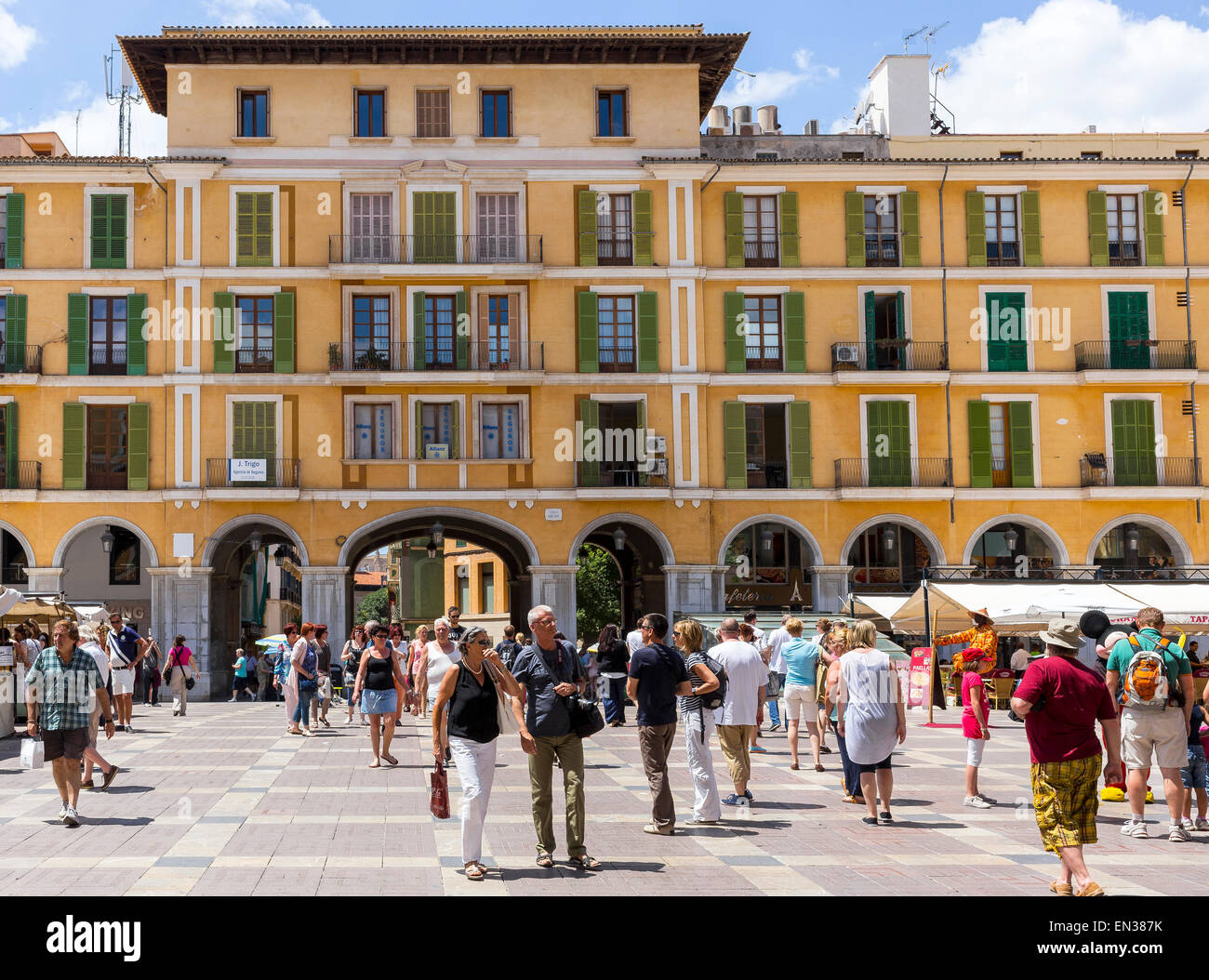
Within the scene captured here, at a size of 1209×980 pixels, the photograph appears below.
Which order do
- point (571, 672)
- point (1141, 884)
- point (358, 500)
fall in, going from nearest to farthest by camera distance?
1. point (1141, 884)
2. point (571, 672)
3. point (358, 500)

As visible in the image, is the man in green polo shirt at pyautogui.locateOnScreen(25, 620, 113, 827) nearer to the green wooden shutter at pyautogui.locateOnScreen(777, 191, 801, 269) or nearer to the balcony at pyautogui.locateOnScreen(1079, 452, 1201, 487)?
the green wooden shutter at pyautogui.locateOnScreen(777, 191, 801, 269)

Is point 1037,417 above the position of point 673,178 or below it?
below

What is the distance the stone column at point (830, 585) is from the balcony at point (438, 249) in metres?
11.4

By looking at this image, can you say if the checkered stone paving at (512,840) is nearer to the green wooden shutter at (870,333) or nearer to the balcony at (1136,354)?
the green wooden shutter at (870,333)

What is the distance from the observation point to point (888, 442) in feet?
122

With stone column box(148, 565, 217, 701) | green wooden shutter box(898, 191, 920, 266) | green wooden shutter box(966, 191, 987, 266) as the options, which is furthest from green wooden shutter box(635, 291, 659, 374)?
stone column box(148, 565, 217, 701)

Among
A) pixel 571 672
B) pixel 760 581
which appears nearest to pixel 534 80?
pixel 760 581

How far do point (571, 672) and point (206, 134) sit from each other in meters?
30.9

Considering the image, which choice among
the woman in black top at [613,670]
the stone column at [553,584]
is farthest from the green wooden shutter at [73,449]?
the woman in black top at [613,670]

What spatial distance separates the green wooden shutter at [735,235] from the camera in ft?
123

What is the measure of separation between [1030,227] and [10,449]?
28532 mm

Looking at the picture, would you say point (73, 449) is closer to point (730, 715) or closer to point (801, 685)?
point (801, 685)

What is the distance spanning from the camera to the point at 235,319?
36406 mm

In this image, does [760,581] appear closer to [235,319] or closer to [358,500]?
[358,500]
